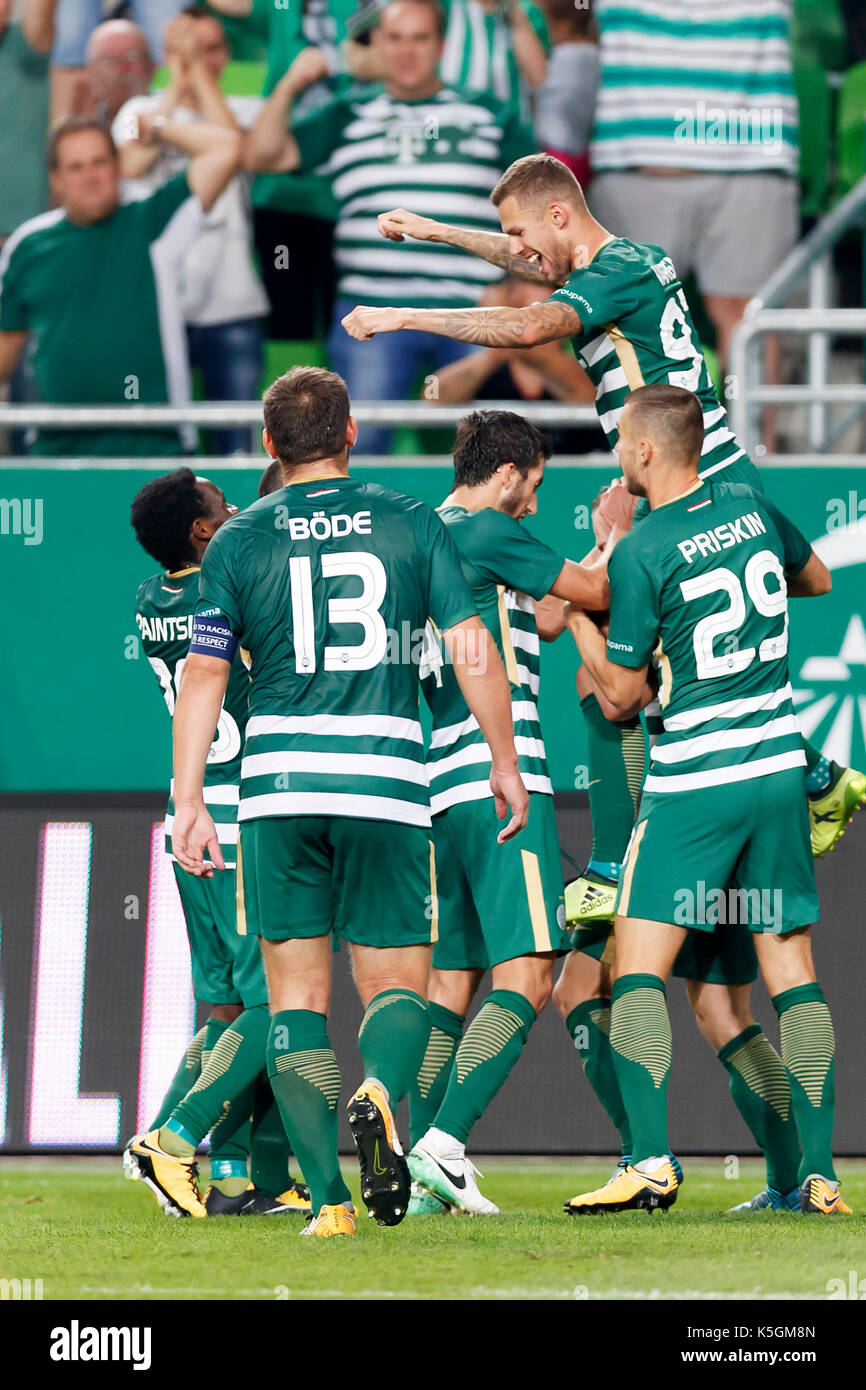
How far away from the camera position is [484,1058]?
510 centimetres

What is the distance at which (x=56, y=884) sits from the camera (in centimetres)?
688

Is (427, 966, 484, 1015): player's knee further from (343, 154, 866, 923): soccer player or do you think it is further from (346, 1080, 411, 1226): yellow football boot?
(346, 1080, 411, 1226): yellow football boot

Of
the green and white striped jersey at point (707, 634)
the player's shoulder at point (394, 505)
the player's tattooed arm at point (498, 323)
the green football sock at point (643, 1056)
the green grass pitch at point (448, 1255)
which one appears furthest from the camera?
the green and white striped jersey at point (707, 634)

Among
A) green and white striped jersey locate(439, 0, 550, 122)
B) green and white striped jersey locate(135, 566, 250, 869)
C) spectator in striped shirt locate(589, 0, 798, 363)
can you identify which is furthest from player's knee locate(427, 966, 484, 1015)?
green and white striped jersey locate(439, 0, 550, 122)

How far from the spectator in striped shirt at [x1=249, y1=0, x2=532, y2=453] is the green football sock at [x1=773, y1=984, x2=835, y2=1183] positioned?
448 centimetres

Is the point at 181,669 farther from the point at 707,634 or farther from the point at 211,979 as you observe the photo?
the point at 707,634

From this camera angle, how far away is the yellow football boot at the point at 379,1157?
13.5 ft

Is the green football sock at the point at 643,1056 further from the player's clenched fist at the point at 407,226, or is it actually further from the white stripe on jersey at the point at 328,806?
the player's clenched fist at the point at 407,226

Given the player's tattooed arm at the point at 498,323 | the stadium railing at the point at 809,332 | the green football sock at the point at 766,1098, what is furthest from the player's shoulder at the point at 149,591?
the stadium railing at the point at 809,332

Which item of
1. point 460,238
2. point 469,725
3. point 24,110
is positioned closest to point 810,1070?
point 469,725

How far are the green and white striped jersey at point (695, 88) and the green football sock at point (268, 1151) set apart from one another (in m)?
5.42

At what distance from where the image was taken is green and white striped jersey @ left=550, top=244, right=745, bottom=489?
5121 mm

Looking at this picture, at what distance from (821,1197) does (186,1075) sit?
2062 mm
